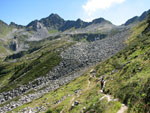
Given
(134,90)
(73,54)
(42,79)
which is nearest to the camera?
(134,90)

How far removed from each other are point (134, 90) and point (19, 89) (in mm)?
65800

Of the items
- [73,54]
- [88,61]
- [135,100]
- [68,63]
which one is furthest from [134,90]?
[73,54]

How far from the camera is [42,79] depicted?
74.0m

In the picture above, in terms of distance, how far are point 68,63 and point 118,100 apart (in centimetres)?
6649

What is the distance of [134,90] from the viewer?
1609cm

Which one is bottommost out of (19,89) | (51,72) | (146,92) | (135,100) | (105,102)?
(19,89)

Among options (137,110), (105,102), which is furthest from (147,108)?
(105,102)

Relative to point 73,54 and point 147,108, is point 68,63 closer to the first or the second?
point 73,54

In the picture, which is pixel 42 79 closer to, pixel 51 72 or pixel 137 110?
pixel 51 72

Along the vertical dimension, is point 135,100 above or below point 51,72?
above

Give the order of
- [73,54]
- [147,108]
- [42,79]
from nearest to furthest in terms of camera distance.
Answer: [147,108], [42,79], [73,54]

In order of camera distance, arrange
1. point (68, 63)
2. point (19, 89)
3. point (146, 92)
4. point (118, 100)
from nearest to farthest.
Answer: point (146, 92)
point (118, 100)
point (19, 89)
point (68, 63)

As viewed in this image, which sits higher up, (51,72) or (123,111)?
(123,111)

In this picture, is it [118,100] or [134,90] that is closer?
[134,90]
